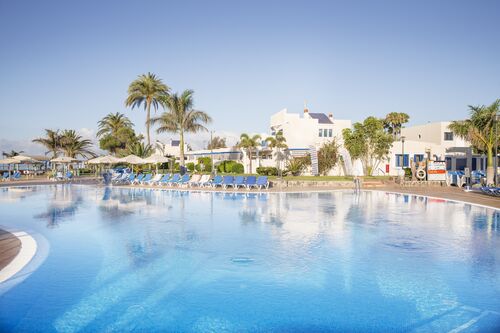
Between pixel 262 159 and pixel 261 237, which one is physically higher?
pixel 262 159

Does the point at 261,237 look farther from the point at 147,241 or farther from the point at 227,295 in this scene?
the point at 227,295

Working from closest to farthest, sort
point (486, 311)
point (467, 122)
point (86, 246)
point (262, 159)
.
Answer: point (486, 311), point (86, 246), point (467, 122), point (262, 159)

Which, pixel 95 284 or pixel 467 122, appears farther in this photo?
pixel 467 122

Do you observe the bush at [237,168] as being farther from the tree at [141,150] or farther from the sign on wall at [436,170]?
the sign on wall at [436,170]

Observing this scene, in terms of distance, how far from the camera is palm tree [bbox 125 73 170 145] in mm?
38469

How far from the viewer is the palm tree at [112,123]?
54.2m

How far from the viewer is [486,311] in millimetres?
5340

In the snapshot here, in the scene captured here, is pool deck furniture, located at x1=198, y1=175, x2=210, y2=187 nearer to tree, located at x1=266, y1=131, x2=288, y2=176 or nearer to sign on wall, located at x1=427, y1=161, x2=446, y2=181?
tree, located at x1=266, y1=131, x2=288, y2=176

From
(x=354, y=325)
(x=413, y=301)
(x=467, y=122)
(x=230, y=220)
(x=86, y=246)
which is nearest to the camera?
(x=354, y=325)

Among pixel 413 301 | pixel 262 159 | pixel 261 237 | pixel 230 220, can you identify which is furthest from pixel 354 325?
pixel 262 159

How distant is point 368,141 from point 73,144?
36.5 m

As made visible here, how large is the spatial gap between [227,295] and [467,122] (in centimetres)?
3505

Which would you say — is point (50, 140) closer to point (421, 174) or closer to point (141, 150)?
point (141, 150)

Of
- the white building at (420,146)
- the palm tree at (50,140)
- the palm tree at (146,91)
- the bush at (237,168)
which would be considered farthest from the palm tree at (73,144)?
the white building at (420,146)
